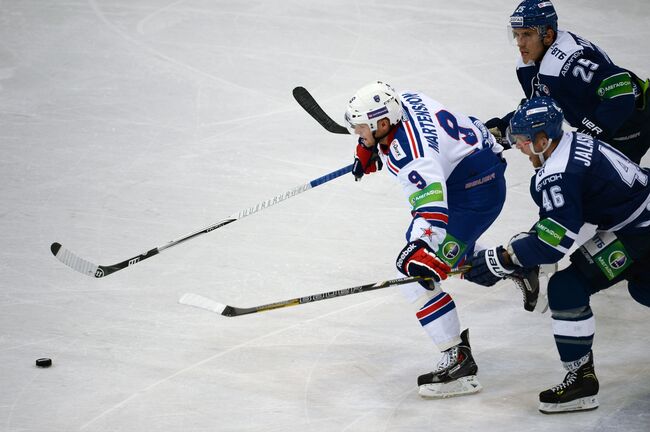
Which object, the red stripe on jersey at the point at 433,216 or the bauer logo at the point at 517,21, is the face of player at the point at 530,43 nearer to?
the bauer logo at the point at 517,21

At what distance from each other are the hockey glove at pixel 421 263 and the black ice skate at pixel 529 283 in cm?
58

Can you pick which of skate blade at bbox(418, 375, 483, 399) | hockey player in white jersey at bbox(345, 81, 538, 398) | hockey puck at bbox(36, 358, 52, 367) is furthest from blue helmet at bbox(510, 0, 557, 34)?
hockey puck at bbox(36, 358, 52, 367)

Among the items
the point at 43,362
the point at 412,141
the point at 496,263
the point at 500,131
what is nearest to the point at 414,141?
the point at 412,141

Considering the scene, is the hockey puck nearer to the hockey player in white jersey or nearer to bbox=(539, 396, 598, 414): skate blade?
the hockey player in white jersey

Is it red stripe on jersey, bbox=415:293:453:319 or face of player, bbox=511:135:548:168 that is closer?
face of player, bbox=511:135:548:168

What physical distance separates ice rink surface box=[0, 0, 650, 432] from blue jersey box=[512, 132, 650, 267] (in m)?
0.73

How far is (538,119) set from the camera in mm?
3930

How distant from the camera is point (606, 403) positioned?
416 cm

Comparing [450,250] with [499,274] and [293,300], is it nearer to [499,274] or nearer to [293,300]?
[499,274]

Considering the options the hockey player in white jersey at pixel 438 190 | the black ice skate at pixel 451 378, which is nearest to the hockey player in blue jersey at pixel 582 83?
the hockey player in white jersey at pixel 438 190

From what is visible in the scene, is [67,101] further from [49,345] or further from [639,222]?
[639,222]

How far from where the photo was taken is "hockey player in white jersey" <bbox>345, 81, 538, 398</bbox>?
4.07 meters

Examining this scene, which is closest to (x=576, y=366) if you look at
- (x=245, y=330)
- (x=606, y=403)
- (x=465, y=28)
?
(x=606, y=403)

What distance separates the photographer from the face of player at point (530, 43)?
5.05 metres
